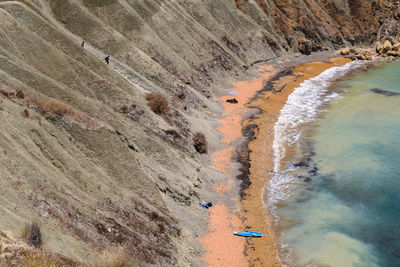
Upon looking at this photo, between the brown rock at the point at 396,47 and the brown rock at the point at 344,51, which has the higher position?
the brown rock at the point at 396,47

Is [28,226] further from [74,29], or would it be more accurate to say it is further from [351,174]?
[74,29]

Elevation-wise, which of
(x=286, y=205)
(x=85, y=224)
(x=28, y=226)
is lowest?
(x=286, y=205)

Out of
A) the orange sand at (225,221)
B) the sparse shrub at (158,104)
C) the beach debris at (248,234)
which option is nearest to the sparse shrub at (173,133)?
the sparse shrub at (158,104)

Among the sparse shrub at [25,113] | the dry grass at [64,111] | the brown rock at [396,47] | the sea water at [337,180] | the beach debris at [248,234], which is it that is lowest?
the sea water at [337,180]

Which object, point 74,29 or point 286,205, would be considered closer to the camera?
point 286,205

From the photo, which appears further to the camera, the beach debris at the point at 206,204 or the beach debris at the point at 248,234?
the beach debris at the point at 206,204

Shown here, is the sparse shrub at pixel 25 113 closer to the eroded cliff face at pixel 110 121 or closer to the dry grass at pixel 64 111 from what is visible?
the eroded cliff face at pixel 110 121

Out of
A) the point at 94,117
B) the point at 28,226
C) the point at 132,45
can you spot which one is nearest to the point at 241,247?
the point at 94,117

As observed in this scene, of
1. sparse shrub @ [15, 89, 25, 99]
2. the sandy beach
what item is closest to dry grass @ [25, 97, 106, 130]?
sparse shrub @ [15, 89, 25, 99]
